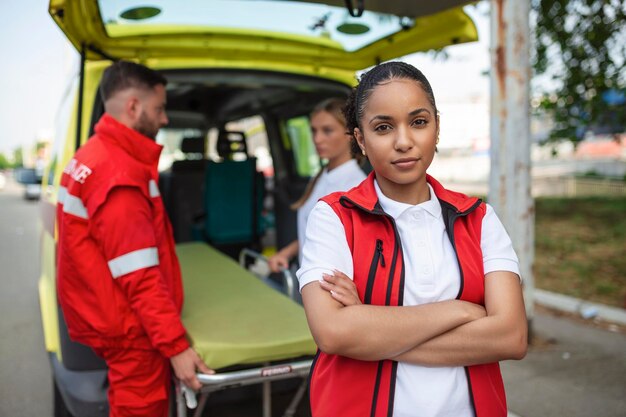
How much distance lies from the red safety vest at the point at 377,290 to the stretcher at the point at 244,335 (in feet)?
2.70

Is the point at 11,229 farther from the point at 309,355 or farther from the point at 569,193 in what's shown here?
the point at 569,193

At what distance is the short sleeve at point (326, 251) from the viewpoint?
4.93ft

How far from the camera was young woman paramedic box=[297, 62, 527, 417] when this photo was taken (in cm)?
144

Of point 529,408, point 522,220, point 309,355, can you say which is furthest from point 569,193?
point 309,355

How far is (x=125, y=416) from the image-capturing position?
2322 mm

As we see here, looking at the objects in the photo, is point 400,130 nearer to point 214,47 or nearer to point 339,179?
point 339,179

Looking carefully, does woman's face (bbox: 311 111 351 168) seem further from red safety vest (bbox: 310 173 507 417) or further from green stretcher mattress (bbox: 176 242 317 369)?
red safety vest (bbox: 310 173 507 417)

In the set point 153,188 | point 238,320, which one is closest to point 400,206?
point 153,188

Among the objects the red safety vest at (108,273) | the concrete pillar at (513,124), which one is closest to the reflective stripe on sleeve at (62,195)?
the red safety vest at (108,273)

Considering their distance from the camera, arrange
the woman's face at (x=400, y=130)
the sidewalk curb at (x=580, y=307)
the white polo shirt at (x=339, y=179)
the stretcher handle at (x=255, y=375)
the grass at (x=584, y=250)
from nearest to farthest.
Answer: the woman's face at (x=400, y=130), the stretcher handle at (x=255, y=375), the white polo shirt at (x=339, y=179), the sidewalk curb at (x=580, y=307), the grass at (x=584, y=250)

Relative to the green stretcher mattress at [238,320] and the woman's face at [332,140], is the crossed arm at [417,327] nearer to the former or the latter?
the green stretcher mattress at [238,320]

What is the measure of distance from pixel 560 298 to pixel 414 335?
5581mm

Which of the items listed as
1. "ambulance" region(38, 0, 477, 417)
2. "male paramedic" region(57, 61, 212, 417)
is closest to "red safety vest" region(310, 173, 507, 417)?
"male paramedic" region(57, 61, 212, 417)

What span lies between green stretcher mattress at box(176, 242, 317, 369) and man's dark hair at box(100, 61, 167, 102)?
3.80ft
